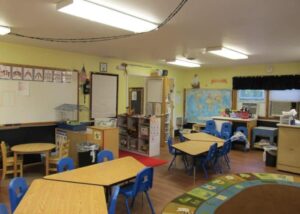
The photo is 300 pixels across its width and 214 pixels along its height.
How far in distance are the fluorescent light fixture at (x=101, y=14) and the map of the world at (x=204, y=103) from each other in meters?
5.68

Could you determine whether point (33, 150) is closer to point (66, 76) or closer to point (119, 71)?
point (66, 76)

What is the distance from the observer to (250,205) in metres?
2.94

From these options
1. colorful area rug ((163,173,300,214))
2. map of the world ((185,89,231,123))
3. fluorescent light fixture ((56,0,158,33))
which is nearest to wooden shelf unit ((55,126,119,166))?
colorful area rug ((163,173,300,214))

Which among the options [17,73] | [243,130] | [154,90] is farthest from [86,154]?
[243,130]

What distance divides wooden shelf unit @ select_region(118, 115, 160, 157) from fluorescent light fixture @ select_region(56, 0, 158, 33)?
3.36m

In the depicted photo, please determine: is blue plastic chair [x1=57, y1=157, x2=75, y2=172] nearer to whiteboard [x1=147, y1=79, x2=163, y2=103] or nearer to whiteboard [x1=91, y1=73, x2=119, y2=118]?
whiteboard [x1=91, y1=73, x2=119, y2=118]

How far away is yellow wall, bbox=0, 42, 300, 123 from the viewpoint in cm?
519

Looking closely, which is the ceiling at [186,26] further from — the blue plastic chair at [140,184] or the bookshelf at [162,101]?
the bookshelf at [162,101]

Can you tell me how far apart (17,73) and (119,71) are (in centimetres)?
282

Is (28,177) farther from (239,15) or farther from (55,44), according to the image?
(239,15)

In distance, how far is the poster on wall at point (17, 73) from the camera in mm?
5094

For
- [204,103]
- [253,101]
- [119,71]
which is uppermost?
[119,71]

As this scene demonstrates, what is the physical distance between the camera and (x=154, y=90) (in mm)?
8094

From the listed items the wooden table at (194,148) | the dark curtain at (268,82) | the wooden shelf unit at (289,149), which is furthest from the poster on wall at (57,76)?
the dark curtain at (268,82)
